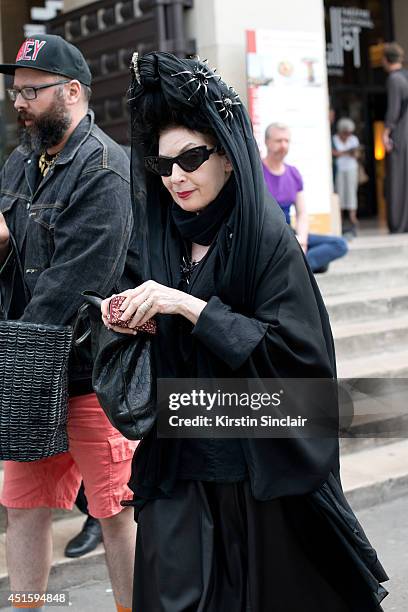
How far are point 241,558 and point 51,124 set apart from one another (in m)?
1.71

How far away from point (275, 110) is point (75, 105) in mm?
5405

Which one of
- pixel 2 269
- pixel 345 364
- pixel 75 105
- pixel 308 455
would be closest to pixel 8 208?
pixel 2 269

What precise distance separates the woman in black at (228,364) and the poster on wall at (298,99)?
5901 mm

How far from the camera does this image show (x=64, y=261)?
325cm

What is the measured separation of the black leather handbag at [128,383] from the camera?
258 centimetres

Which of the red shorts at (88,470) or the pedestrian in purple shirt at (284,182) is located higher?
the pedestrian in purple shirt at (284,182)

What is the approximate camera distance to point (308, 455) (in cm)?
248

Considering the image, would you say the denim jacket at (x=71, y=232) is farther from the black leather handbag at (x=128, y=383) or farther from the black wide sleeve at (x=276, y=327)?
the black wide sleeve at (x=276, y=327)

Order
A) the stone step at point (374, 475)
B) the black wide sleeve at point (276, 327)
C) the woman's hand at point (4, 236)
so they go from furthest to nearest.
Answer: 1. the stone step at point (374, 475)
2. the woman's hand at point (4, 236)
3. the black wide sleeve at point (276, 327)

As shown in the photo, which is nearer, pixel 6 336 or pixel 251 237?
pixel 251 237

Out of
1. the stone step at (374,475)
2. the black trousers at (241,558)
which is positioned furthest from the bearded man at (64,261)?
the stone step at (374,475)

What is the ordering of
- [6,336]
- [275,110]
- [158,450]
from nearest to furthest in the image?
[158,450], [6,336], [275,110]

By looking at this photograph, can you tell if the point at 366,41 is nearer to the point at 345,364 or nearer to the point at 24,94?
the point at 345,364

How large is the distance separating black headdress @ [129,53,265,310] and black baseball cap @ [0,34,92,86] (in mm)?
896
